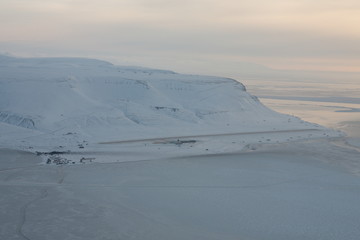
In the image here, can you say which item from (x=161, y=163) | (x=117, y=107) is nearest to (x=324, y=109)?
(x=117, y=107)

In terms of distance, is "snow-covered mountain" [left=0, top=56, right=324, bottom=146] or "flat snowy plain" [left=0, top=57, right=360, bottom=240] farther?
"snow-covered mountain" [left=0, top=56, right=324, bottom=146]

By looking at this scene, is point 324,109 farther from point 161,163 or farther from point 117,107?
point 161,163

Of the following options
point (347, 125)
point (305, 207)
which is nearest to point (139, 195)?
point (305, 207)

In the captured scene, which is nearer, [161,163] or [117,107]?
[161,163]

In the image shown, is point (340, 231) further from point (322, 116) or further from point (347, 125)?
point (322, 116)

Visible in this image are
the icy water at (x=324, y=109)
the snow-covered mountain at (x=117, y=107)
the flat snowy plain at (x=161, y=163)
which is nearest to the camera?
the flat snowy plain at (x=161, y=163)

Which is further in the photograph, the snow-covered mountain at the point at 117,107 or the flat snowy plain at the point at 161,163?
the snow-covered mountain at the point at 117,107
